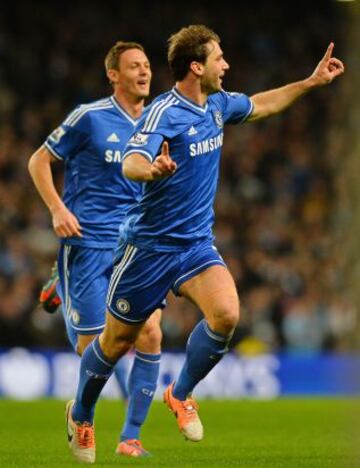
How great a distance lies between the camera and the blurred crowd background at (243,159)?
18.0 metres

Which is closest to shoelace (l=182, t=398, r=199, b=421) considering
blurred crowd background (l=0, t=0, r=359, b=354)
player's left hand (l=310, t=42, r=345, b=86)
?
player's left hand (l=310, t=42, r=345, b=86)

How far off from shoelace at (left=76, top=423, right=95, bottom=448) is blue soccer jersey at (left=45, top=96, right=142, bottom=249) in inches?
63.0

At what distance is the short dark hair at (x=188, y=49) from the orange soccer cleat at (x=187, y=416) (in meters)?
1.92

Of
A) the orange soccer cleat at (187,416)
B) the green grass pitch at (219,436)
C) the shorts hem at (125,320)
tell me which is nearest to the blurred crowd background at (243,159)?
the green grass pitch at (219,436)

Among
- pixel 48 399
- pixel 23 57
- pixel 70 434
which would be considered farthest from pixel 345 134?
pixel 70 434

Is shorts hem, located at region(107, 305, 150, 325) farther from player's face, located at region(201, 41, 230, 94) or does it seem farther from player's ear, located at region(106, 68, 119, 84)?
player's ear, located at region(106, 68, 119, 84)

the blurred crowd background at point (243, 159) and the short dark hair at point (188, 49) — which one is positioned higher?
the short dark hair at point (188, 49)

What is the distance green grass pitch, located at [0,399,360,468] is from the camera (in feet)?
24.7

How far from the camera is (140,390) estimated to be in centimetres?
827

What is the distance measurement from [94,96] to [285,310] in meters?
5.98

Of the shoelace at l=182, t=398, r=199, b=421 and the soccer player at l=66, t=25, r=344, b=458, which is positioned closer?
the soccer player at l=66, t=25, r=344, b=458

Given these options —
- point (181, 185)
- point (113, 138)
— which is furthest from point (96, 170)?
point (181, 185)

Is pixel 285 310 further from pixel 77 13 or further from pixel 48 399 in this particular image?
pixel 77 13

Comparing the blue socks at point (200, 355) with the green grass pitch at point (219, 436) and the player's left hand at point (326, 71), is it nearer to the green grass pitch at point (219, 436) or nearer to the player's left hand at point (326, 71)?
the green grass pitch at point (219, 436)
